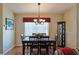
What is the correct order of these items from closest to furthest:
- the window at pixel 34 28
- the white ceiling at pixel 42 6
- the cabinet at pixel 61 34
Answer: the white ceiling at pixel 42 6 < the cabinet at pixel 61 34 < the window at pixel 34 28

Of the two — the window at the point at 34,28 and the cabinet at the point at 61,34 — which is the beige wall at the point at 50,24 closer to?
the window at the point at 34,28

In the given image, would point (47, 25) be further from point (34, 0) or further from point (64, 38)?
point (34, 0)

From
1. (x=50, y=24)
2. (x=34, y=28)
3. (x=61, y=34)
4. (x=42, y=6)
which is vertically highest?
(x=42, y=6)

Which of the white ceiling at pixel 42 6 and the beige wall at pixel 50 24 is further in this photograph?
the beige wall at pixel 50 24

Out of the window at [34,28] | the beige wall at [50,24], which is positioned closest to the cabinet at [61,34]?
the beige wall at [50,24]

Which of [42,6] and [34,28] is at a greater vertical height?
[42,6]

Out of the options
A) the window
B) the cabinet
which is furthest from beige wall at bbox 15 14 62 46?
the cabinet

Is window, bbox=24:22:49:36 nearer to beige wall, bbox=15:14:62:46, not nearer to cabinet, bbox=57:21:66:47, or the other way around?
beige wall, bbox=15:14:62:46

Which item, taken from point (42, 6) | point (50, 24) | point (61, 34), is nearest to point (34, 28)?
point (50, 24)

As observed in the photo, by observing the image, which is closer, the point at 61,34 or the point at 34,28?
the point at 61,34

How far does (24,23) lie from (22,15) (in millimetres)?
504

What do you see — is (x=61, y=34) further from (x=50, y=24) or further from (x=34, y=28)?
(x=34, y=28)
